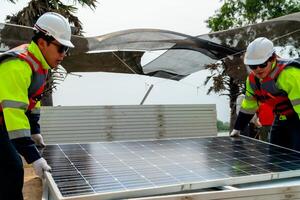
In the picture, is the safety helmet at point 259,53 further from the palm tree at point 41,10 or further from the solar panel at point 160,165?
the palm tree at point 41,10

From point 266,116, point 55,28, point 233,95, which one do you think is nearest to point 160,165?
point 55,28

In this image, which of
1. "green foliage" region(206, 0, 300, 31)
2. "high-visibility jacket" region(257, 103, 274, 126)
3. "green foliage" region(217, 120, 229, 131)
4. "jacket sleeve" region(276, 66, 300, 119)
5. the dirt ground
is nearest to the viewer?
"jacket sleeve" region(276, 66, 300, 119)

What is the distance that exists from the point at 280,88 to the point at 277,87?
0.05 meters

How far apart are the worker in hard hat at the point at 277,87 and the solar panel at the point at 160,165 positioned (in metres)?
0.51

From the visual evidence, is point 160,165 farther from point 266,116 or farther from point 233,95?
point 233,95

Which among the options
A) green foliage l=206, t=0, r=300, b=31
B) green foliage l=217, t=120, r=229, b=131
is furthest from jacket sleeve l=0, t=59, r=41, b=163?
green foliage l=206, t=0, r=300, b=31

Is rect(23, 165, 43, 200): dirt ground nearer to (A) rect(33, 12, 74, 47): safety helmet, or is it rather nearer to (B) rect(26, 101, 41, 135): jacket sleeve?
(B) rect(26, 101, 41, 135): jacket sleeve

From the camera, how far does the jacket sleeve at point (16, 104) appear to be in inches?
126

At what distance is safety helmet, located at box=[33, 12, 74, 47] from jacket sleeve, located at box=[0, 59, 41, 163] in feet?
1.64

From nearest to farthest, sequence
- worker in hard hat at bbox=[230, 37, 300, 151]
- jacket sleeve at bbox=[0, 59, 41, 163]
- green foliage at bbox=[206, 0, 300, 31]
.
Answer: jacket sleeve at bbox=[0, 59, 41, 163]
worker in hard hat at bbox=[230, 37, 300, 151]
green foliage at bbox=[206, 0, 300, 31]

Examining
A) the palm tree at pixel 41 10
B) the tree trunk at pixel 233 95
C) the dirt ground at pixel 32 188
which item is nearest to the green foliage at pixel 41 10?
the palm tree at pixel 41 10

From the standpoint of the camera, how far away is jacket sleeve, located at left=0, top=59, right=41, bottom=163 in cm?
321

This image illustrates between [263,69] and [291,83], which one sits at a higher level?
[263,69]

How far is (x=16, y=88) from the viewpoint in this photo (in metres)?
3.26
